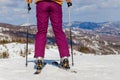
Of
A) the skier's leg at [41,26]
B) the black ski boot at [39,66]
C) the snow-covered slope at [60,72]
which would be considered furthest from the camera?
the skier's leg at [41,26]

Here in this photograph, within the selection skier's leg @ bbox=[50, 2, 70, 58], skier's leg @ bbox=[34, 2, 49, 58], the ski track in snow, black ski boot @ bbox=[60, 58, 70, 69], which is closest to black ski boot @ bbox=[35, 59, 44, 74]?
the ski track in snow

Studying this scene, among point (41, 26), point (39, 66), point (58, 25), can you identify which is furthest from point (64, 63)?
point (41, 26)

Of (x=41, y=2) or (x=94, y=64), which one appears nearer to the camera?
(x=41, y=2)

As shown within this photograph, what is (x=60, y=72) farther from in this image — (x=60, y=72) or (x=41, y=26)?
(x=41, y=26)

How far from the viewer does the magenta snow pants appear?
972 cm

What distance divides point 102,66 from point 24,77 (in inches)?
108

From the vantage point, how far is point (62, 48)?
391 inches

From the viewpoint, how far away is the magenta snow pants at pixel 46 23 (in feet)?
31.9

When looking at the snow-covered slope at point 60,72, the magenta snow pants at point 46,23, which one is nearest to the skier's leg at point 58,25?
the magenta snow pants at point 46,23

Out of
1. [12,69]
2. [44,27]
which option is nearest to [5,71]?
[12,69]

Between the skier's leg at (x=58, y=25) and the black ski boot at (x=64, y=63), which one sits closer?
the black ski boot at (x=64, y=63)

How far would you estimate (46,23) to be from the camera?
32.0 feet

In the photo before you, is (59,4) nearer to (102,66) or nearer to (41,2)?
(41,2)

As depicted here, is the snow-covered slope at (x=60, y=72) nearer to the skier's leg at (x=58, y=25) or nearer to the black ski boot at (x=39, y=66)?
the black ski boot at (x=39, y=66)
